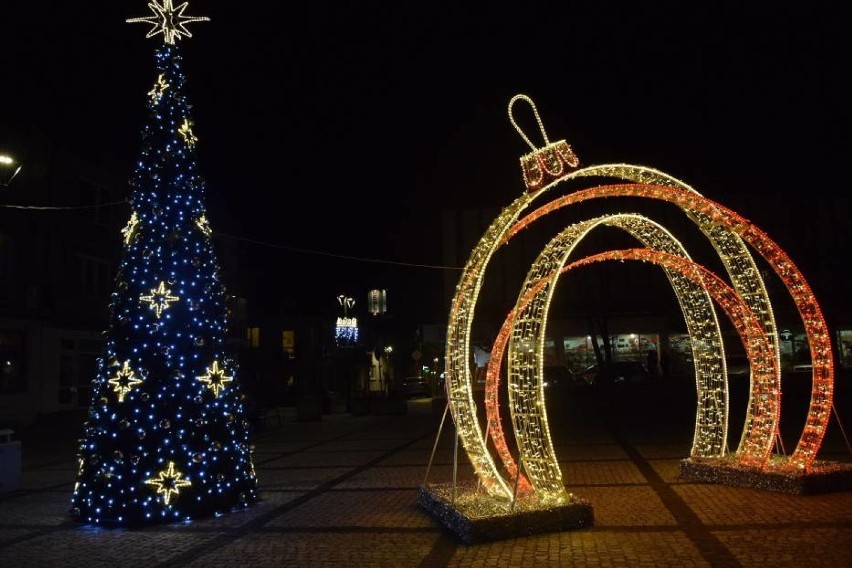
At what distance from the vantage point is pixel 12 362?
75.7 ft

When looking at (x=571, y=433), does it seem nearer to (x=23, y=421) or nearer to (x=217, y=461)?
(x=217, y=461)

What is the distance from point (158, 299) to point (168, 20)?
3.67m

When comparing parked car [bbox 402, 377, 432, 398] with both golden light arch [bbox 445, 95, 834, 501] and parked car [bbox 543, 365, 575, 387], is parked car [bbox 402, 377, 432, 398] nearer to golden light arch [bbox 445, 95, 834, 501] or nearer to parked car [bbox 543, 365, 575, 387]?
parked car [bbox 543, 365, 575, 387]

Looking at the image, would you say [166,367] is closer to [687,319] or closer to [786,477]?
[687,319]

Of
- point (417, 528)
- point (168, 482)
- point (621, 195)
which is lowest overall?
point (417, 528)

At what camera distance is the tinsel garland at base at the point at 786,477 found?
8328mm

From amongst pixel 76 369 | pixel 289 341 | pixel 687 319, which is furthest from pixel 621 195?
pixel 289 341

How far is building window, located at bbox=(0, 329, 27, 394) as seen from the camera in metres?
22.7

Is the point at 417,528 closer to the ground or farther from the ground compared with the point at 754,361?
closer to the ground

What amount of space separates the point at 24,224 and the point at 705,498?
73.5 ft

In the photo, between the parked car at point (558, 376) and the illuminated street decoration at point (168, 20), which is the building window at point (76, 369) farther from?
the illuminated street decoration at point (168, 20)

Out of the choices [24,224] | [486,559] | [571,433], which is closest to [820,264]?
[571,433]

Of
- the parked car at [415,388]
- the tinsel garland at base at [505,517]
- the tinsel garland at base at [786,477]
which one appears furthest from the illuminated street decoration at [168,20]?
the parked car at [415,388]

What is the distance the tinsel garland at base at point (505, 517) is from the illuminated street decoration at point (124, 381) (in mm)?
3813
